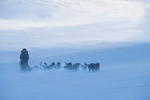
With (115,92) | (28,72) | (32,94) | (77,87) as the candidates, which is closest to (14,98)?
(32,94)

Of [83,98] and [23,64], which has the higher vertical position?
[23,64]

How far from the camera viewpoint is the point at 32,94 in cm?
1479

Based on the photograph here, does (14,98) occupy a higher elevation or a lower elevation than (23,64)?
lower

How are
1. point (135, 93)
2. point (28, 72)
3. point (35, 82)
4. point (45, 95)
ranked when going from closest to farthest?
point (135, 93), point (45, 95), point (35, 82), point (28, 72)

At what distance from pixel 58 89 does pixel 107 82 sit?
282cm

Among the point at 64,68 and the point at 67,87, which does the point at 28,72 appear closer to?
the point at 64,68

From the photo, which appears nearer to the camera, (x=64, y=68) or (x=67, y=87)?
(x=67, y=87)

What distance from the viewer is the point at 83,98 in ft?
44.1

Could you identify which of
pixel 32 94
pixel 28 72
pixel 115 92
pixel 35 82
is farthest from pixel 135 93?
pixel 28 72

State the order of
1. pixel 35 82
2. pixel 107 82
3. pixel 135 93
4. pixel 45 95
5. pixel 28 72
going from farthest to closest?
pixel 28 72, pixel 35 82, pixel 107 82, pixel 45 95, pixel 135 93

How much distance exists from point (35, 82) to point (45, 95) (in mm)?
4316

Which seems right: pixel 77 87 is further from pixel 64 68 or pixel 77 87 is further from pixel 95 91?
pixel 64 68

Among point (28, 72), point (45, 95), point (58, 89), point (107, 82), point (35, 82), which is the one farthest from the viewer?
point (28, 72)

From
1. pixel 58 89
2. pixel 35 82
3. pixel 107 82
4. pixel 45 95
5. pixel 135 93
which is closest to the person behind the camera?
pixel 135 93
